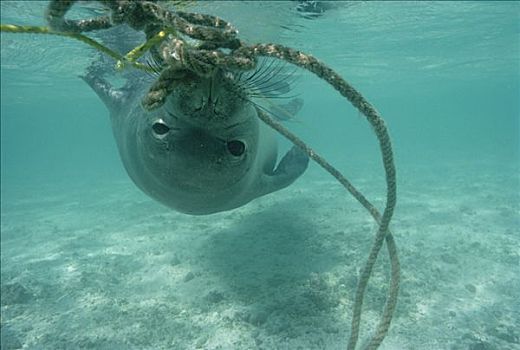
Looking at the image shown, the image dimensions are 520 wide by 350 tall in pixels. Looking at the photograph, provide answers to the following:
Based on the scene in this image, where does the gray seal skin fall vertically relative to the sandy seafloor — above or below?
above

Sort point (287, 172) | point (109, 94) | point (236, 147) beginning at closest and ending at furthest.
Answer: point (236, 147)
point (287, 172)
point (109, 94)

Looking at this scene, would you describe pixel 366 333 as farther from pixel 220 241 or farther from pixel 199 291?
pixel 220 241

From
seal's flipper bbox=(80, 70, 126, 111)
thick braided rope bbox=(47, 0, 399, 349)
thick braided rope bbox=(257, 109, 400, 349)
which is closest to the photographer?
thick braided rope bbox=(47, 0, 399, 349)

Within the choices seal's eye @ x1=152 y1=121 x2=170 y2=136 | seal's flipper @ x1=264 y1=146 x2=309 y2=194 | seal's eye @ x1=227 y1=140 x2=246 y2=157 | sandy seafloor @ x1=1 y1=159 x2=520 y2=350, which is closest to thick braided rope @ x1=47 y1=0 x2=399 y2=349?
seal's eye @ x1=152 y1=121 x2=170 y2=136

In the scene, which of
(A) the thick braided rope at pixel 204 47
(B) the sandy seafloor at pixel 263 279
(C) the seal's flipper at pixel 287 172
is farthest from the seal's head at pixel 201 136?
(B) the sandy seafloor at pixel 263 279

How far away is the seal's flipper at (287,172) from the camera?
6.79 metres

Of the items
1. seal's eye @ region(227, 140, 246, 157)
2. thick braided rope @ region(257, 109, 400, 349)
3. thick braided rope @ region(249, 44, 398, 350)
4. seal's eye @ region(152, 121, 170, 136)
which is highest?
thick braided rope @ region(249, 44, 398, 350)

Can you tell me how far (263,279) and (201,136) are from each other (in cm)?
578

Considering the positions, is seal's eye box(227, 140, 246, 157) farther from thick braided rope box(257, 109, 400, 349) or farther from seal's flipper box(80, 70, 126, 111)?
seal's flipper box(80, 70, 126, 111)

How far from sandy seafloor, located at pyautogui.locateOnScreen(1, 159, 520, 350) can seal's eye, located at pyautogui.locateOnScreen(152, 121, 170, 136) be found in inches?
172

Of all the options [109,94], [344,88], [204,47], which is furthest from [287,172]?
[204,47]

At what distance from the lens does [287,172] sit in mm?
7395

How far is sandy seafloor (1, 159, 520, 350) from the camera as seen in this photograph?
6668 mm

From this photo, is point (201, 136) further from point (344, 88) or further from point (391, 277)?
point (391, 277)
